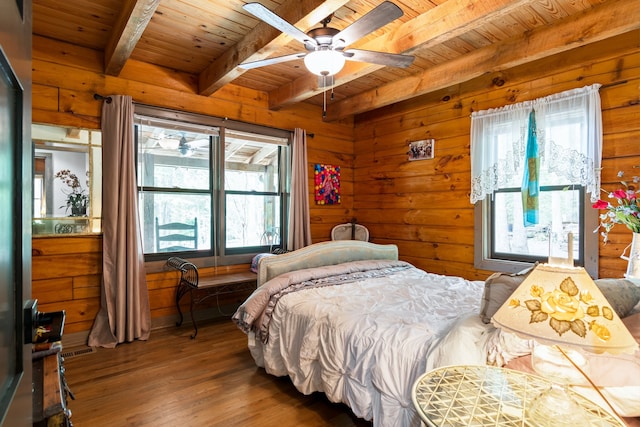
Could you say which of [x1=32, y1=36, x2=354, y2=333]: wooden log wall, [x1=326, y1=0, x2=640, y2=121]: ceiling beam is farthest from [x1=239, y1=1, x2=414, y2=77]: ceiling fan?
[x1=32, y1=36, x2=354, y2=333]: wooden log wall

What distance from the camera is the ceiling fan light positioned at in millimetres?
2146

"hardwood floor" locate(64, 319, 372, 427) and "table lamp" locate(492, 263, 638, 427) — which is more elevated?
"table lamp" locate(492, 263, 638, 427)

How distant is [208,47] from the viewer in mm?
3018

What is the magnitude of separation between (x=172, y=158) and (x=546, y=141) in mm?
3690

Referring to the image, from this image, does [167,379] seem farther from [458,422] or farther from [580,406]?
[580,406]

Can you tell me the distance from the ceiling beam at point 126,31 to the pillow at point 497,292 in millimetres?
2471

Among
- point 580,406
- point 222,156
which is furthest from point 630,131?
point 222,156

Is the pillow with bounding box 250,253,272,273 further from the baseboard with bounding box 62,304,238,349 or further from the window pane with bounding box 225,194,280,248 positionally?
the baseboard with bounding box 62,304,238,349

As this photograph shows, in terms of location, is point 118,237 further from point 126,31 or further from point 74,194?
point 126,31

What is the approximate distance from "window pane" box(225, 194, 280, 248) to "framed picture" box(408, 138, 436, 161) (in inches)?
71.0

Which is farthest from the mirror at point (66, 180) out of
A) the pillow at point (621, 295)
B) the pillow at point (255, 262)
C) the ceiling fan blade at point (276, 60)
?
the pillow at point (621, 295)

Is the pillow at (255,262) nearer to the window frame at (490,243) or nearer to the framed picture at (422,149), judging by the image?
the framed picture at (422,149)

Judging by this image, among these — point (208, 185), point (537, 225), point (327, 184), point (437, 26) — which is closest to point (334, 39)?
point (437, 26)

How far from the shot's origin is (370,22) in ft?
6.22
